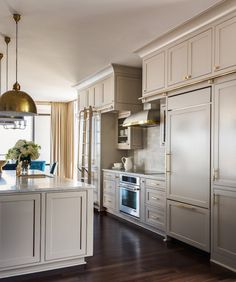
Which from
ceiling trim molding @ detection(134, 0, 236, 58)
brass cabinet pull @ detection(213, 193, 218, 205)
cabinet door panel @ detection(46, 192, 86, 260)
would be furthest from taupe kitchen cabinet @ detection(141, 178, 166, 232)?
ceiling trim molding @ detection(134, 0, 236, 58)

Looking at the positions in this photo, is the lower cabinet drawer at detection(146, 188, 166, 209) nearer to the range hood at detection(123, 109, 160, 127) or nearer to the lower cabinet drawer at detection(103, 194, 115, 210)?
the range hood at detection(123, 109, 160, 127)

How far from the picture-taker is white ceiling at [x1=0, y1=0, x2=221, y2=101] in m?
3.18

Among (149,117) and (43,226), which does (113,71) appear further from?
(43,226)

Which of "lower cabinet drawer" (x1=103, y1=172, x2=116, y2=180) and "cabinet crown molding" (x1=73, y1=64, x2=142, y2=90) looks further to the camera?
"lower cabinet drawer" (x1=103, y1=172, x2=116, y2=180)

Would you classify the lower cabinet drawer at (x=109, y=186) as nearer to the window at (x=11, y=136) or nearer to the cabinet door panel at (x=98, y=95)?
the cabinet door panel at (x=98, y=95)

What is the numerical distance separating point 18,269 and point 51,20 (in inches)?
107

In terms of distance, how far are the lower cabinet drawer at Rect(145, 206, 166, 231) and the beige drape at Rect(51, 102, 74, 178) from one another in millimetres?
5167

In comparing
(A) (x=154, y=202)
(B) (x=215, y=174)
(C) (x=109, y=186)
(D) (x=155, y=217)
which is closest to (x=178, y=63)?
(B) (x=215, y=174)

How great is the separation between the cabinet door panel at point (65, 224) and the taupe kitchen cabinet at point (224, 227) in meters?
1.42

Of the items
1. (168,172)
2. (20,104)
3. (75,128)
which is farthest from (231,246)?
(75,128)

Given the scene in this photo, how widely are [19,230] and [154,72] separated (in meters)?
2.76

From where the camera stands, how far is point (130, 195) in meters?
5.18

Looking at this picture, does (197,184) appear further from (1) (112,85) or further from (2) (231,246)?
(1) (112,85)

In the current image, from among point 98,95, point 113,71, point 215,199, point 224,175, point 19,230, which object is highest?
point 113,71
